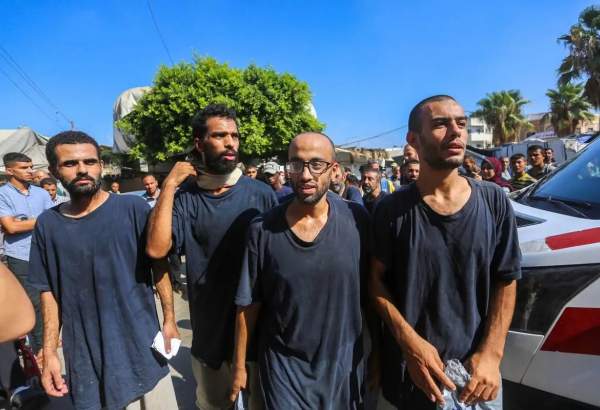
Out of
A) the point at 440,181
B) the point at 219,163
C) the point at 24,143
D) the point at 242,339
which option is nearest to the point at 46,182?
the point at 24,143

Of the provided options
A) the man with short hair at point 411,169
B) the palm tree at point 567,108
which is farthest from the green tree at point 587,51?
the man with short hair at point 411,169

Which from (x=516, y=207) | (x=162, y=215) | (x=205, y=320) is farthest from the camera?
(x=516, y=207)

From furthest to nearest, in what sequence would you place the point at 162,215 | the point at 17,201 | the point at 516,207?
the point at 17,201
the point at 516,207
the point at 162,215

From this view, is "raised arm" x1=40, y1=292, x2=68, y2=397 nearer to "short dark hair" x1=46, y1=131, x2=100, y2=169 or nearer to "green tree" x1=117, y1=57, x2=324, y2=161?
"short dark hair" x1=46, y1=131, x2=100, y2=169

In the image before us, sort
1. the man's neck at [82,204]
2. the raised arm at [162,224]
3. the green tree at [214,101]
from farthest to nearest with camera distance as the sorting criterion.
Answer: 1. the green tree at [214,101]
2. the man's neck at [82,204]
3. the raised arm at [162,224]

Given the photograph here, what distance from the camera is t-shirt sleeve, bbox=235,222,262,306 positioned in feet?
5.51

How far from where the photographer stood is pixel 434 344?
5.20ft

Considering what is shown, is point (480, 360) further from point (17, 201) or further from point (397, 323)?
point (17, 201)

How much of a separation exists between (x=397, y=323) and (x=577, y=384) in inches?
34.1

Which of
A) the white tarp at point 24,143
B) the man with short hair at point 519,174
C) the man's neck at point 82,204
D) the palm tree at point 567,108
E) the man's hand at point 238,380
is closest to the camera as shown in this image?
the man's hand at point 238,380

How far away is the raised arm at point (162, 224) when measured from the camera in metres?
1.88

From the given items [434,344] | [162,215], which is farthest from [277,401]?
[162,215]

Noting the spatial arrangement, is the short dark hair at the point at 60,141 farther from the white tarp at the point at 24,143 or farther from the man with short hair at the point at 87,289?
the white tarp at the point at 24,143

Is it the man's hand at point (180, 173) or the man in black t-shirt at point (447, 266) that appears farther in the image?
the man's hand at point (180, 173)
